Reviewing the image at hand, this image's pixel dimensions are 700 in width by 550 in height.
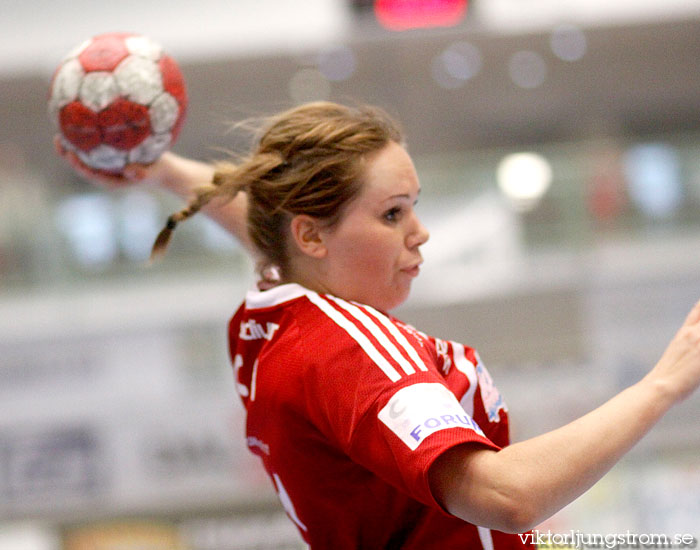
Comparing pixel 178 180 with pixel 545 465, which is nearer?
pixel 545 465

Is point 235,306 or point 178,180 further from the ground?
point 178,180

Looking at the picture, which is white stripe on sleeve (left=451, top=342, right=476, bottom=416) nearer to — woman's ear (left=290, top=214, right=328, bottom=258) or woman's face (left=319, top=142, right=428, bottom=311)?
woman's face (left=319, top=142, right=428, bottom=311)

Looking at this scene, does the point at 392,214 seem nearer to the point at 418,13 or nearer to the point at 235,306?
the point at 235,306

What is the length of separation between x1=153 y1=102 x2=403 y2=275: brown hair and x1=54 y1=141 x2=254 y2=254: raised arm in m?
0.31

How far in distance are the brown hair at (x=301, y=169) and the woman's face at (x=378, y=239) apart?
0.02m

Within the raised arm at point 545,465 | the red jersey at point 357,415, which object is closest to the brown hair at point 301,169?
the red jersey at point 357,415

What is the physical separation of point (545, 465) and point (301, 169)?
25.8 inches

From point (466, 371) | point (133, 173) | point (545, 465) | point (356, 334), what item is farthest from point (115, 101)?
point (545, 465)

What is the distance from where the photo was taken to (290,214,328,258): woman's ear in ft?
4.90

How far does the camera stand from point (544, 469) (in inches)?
45.9

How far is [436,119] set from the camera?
1054 cm

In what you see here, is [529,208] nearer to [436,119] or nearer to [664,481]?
[664,481]

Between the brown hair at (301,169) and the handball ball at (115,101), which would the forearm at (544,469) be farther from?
the handball ball at (115,101)

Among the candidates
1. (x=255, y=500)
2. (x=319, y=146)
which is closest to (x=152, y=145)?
(x=319, y=146)
